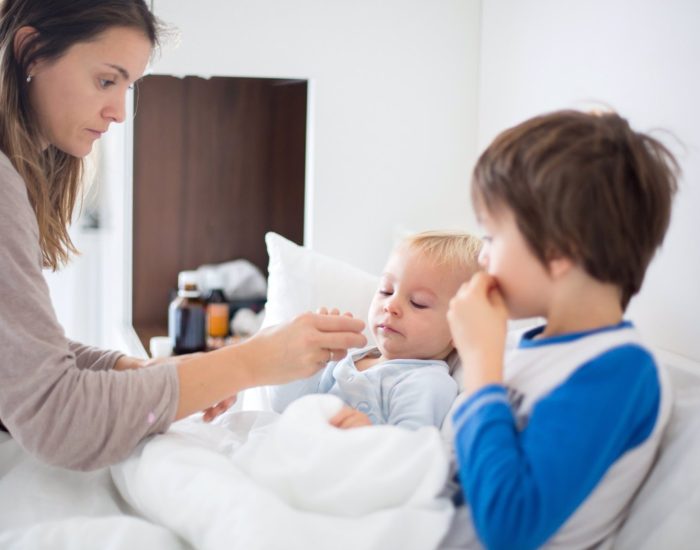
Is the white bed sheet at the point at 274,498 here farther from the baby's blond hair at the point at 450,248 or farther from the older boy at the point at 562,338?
the baby's blond hair at the point at 450,248

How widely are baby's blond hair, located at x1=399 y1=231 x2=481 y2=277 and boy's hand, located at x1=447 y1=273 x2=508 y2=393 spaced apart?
1.30ft

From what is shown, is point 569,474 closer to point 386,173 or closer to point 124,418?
point 124,418

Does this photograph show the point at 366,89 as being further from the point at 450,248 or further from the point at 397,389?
the point at 397,389

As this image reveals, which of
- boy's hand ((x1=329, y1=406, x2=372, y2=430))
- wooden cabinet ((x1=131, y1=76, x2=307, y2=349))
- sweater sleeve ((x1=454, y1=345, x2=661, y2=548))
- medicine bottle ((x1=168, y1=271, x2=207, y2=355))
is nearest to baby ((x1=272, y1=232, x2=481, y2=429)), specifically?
boy's hand ((x1=329, y1=406, x2=372, y2=430))

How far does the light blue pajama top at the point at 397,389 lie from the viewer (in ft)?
4.00

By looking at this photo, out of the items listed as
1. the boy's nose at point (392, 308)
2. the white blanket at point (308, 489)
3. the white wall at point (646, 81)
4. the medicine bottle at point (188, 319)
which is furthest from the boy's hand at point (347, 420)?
the medicine bottle at point (188, 319)

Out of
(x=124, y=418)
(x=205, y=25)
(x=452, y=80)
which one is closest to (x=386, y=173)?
(x=452, y=80)

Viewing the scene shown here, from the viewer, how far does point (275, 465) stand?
0.93 meters

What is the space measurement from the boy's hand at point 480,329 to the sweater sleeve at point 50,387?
40 centimetres

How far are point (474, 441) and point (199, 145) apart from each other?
6.69ft

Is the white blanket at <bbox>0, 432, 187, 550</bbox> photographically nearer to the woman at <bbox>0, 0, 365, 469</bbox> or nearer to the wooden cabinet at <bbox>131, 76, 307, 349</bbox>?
the woman at <bbox>0, 0, 365, 469</bbox>

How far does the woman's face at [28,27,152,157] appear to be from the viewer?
120cm

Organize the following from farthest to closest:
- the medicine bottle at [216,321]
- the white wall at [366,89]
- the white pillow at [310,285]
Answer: the medicine bottle at [216,321], the white wall at [366,89], the white pillow at [310,285]

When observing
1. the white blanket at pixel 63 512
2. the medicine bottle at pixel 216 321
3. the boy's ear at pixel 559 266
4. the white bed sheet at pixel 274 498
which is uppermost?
the boy's ear at pixel 559 266
